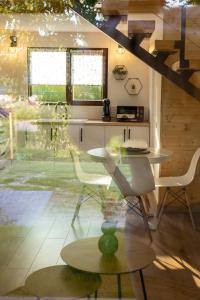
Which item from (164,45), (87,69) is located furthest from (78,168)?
(164,45)

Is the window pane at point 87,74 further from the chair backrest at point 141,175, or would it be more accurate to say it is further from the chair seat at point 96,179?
the chair backrest at point 141,175

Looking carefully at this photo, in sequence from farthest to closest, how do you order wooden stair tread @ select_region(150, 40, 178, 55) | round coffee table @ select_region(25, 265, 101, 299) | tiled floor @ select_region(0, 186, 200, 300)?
wooden stair tread @ select_region(150, 40, 178, 55) < tiled floor @ select_region(0, 186, 200, 300) < round coffee table @ select_region(25, 265, 101, 299)

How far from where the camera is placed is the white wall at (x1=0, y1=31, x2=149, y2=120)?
12.3 feet

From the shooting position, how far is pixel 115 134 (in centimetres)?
393

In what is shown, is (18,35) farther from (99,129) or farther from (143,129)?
(143,129)

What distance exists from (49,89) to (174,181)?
1450 mm

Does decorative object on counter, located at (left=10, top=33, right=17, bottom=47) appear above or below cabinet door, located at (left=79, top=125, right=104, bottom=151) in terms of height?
above

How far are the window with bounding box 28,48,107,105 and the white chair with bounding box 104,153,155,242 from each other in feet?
2.67

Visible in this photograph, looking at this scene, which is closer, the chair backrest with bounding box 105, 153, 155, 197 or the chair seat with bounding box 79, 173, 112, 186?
the chair backrest with bounding box 105, 153, 155, 197

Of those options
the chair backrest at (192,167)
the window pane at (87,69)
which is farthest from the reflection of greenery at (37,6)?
the chair backrest at (192,167)

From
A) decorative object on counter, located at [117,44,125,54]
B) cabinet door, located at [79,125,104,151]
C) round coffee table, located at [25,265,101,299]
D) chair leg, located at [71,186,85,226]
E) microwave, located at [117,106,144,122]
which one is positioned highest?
decorative object on counter, located at [117,44,125,54]

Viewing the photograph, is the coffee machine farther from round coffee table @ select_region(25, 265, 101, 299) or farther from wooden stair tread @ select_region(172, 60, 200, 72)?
round coffee table @ select_region(25, 265, 101, 299)

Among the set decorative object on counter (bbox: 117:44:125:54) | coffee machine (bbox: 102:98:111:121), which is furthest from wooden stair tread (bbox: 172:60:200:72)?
coffee machine (bbox: 102:98:111:121)

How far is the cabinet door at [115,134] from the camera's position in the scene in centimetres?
387
